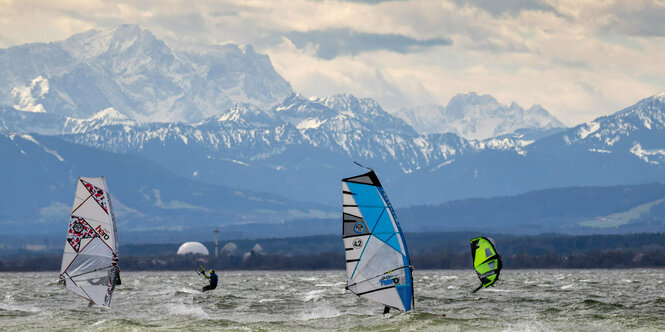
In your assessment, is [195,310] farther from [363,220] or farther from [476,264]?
[363,220]

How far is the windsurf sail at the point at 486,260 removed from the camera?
88562mm

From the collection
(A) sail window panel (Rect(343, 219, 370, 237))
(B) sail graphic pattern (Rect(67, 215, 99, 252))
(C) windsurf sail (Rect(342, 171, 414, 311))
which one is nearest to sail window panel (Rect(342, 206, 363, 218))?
(C) windsurf sail (Rect(342, 171, 414, 311))

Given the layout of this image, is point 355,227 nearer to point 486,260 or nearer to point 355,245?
point 355,245

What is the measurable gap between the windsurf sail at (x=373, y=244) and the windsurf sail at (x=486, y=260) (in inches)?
908

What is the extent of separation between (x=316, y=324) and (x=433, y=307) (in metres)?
21.0

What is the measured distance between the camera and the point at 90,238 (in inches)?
3083

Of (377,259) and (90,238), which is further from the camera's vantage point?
(90,238)

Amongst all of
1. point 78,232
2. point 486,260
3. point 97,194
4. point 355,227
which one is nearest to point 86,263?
point 78,232

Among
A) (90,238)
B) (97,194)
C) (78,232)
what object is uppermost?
(97,194)

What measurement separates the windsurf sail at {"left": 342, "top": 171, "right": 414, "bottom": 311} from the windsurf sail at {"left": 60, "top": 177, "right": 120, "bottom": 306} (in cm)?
1975

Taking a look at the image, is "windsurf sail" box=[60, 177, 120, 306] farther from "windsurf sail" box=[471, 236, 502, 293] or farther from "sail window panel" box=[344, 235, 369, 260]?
Answer: "windsurf sail" box=[471, 236, 502, 293]

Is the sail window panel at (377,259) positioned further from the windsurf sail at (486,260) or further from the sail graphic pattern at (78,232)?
the windsurf sail at (486,260)

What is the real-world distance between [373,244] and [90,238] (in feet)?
73.7

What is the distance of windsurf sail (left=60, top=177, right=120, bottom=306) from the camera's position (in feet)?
255
